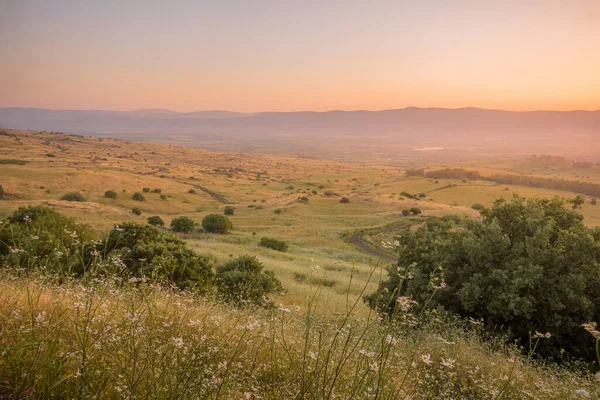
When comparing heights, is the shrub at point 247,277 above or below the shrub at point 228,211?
above

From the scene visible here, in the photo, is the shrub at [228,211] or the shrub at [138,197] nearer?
the shrub at [138,197]

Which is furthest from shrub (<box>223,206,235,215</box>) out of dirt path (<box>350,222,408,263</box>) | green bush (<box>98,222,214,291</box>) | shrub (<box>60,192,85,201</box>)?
green bush (<box>98,222,214,291</box>)

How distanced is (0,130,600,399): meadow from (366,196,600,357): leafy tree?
5.65ft

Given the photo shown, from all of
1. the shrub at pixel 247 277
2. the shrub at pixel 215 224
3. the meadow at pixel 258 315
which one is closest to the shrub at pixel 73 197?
the meadow at pixel 258 315

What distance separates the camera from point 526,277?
11.9 meters

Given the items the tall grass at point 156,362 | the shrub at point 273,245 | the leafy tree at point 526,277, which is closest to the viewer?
the tall grass at point 156,362

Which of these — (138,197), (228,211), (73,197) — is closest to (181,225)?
(228,211)

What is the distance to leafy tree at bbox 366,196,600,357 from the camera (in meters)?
11.8

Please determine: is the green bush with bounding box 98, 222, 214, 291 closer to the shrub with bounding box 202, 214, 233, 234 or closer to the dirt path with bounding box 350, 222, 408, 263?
the shrub with bounding box 202, 214, 233, 234

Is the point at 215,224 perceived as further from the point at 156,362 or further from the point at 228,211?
the point at 156,362

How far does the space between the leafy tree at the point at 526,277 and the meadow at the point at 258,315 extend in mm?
1721

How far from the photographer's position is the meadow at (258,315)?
334 cm

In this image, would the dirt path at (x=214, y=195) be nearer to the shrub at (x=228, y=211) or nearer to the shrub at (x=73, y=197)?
the shrub at (x=228, y=211)

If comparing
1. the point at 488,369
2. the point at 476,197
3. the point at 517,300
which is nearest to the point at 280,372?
the point at 488,369
